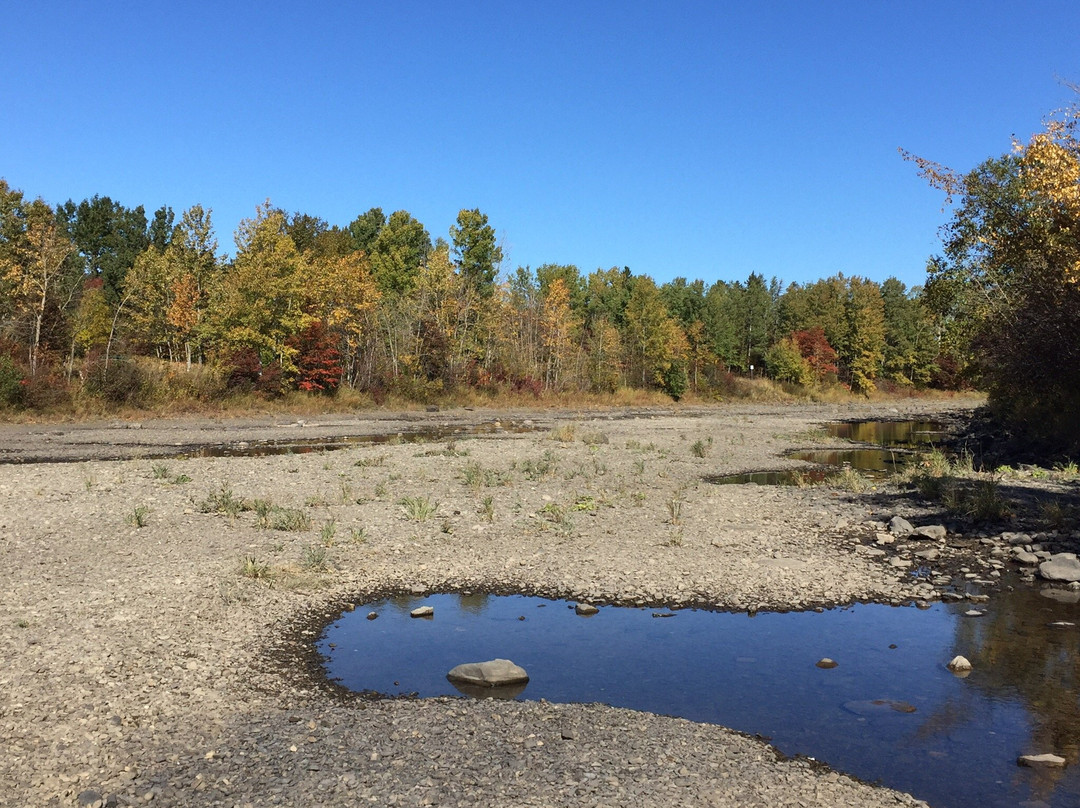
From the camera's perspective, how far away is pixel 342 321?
55.4 m

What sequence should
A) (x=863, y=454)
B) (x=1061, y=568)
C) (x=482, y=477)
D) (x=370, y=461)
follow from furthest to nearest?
1. (x=863, y=454)
2. (x=370, y=461)
3. (x=482, y=477)
4. (x=1061, y=568)

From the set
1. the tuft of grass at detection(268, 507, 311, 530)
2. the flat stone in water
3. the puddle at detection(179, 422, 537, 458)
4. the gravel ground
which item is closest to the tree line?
the puddle at detection(179, 422, 537, 458)

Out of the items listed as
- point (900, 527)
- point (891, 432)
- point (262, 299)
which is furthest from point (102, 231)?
point (900, 527)

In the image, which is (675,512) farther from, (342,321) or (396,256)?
(396,256)

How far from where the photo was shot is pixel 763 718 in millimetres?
7820

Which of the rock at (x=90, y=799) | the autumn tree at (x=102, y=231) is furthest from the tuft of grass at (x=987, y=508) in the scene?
the autumn tree at (x=102, y=231)

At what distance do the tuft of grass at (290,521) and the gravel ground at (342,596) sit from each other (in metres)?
0.07

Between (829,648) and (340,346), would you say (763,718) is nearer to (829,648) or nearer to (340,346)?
(829,648)

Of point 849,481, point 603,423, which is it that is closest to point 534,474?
point 849,481

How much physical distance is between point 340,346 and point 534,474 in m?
37.3

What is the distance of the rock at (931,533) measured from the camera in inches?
608

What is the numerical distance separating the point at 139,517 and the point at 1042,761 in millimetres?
14110

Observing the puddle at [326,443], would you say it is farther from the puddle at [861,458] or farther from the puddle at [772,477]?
the puddle at [861,458]

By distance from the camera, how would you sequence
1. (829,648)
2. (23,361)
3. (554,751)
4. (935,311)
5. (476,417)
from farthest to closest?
1. (476,417)
2. (23,361)
3. (935,311)
4. (829,648)
5. (554,751)
